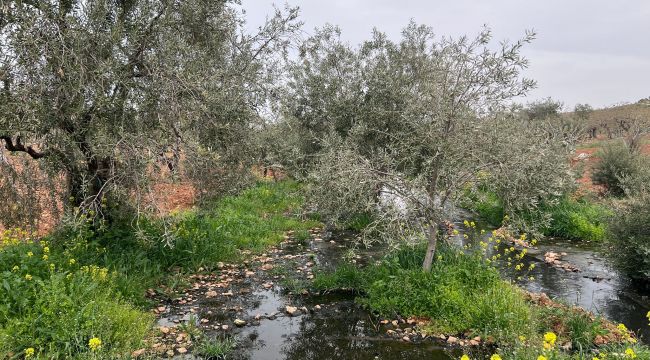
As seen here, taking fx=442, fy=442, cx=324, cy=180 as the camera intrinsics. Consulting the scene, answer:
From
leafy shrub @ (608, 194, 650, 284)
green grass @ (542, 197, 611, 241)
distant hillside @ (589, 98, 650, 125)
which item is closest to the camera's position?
leafy shrub @ (608, 194, 650, 284)

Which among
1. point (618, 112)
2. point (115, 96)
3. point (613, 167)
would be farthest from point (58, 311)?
point (618, 112)

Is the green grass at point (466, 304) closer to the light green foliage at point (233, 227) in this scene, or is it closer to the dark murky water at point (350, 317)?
the dark murky water at point (350, 317)

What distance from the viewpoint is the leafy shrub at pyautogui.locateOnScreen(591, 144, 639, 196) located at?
19.1m

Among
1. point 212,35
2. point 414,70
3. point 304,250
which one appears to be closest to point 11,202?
point 212,35

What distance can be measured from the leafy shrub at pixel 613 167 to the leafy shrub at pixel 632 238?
995 centimetres

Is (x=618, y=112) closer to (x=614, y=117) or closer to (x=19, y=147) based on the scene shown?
(x=614, y=117)

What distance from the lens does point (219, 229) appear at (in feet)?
40.7

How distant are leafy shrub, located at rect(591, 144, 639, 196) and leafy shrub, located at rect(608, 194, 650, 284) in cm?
995

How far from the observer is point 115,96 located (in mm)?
7332

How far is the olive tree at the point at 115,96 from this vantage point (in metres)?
6.47

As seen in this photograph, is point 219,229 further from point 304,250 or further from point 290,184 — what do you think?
point 290,184

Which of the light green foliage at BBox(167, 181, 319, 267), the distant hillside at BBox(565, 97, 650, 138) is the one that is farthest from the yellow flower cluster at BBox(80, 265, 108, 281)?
the distant hillside at BBox(565, 97, 650, 138)

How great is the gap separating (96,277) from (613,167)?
66.6ft

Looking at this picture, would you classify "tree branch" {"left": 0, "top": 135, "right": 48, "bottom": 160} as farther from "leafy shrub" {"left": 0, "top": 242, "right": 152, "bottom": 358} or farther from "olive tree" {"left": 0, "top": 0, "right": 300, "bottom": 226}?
"leafy shrub" {"left": 0, "top": 242, "right": 152, "bottom": 358}
